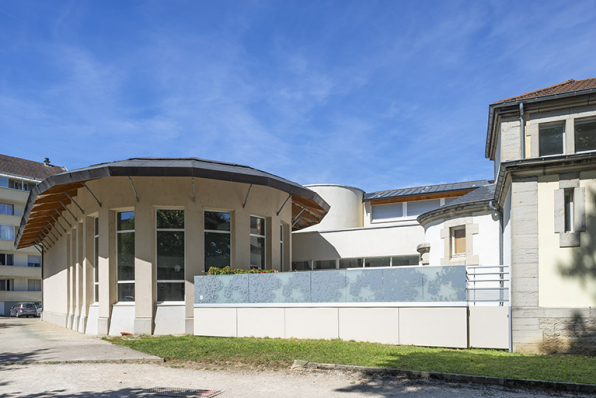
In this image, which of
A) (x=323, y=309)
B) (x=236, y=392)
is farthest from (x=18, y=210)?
(x=236, y=392)

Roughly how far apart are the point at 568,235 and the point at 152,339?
11.1 meters

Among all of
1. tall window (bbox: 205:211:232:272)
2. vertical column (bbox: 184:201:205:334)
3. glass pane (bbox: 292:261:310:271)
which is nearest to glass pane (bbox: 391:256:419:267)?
glass pane (bbox: 292:261:310:271)

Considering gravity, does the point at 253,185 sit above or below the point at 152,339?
above

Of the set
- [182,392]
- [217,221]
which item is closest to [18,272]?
[217,221]

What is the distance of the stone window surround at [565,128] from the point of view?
525 inches

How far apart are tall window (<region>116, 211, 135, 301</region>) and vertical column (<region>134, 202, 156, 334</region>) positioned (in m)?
0.57

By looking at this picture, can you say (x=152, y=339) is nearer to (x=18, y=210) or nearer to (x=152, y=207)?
(x=152, y=207)

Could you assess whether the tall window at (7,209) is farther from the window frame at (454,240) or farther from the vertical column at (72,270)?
the window frame at (454,240)

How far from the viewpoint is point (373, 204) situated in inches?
1387

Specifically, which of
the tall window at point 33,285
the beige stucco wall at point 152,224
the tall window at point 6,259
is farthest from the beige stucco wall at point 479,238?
the tall window at point 33,285

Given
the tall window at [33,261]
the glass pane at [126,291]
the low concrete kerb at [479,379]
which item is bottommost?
the tall window at [33,261]

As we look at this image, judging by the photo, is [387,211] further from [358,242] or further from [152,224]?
[152,224]

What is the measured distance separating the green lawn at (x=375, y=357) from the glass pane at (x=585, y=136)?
5.12m

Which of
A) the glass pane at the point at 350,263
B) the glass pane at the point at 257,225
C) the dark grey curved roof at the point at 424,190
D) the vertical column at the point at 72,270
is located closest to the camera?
the glass pane at the point at 257,225
